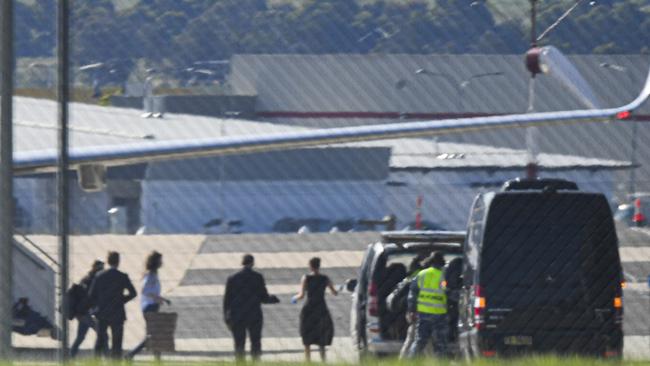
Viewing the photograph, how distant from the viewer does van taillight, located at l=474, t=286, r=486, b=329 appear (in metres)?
9.65

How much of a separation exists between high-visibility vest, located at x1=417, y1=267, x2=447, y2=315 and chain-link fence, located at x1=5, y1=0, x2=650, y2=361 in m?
0.24

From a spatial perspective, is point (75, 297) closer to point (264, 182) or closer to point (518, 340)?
point (518, 340)

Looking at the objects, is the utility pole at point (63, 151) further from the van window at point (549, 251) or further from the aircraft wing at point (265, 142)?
the aircraft wing at point (265, 142)

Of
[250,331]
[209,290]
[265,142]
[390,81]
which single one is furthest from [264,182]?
[250,331]

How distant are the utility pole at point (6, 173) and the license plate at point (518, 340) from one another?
11.2 ft

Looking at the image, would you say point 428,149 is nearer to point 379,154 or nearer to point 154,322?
point 379,154

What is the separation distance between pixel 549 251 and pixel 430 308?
51.8 inches

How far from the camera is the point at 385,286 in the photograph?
11.9 meters

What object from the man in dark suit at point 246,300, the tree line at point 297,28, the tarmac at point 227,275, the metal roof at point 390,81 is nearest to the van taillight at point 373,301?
the tarmac at point 227,275

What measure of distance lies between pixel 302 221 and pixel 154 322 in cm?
1976

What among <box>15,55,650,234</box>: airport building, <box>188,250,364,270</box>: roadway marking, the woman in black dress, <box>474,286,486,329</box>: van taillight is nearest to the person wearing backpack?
the woman in black dress

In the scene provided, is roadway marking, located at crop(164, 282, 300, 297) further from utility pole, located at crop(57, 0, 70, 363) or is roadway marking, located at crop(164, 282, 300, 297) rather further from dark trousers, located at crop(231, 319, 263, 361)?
utility pole, located at crop(57, 0, 70, 363)

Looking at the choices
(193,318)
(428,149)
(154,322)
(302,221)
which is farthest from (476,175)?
(154,322)

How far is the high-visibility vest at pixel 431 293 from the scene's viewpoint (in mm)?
10633
